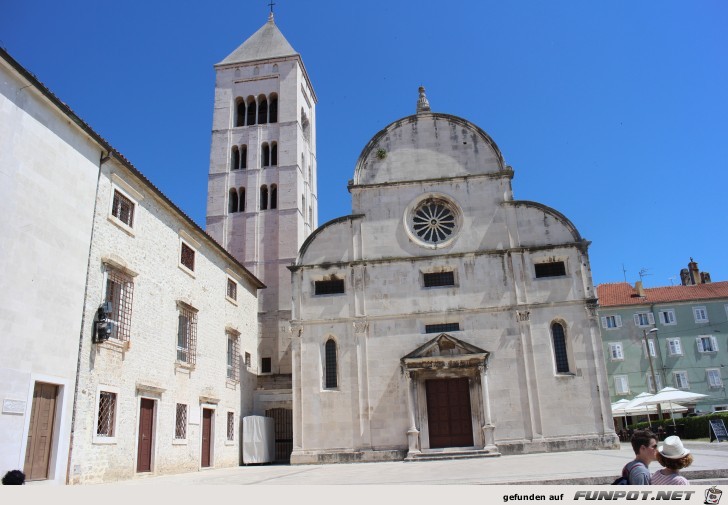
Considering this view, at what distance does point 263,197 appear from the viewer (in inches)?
1421

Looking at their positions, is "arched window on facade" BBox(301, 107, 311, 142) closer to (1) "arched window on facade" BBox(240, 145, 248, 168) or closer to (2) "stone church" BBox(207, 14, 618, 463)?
(1) "arched window on facade" BBox(240, 145, 248, 168)

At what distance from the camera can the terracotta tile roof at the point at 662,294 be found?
42.0 metres

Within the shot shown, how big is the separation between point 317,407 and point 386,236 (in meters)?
7.76

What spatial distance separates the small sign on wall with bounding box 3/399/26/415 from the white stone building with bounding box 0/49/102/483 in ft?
0.07

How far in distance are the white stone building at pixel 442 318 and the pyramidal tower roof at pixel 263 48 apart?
1673cm

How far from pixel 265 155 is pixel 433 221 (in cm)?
1569

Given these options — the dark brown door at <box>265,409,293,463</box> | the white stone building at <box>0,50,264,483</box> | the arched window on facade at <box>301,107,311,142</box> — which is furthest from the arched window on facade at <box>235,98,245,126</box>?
the dark brown door at <box>265,409,293,463</box>

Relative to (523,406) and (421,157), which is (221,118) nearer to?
(421,157)

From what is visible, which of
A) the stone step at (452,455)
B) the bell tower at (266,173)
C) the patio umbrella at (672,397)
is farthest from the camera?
the bell tower at (266,173)

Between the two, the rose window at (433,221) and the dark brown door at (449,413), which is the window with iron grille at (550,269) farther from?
the dark brown door at (449,413)

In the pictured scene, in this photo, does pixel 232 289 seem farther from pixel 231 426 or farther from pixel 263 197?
pixel 263 197

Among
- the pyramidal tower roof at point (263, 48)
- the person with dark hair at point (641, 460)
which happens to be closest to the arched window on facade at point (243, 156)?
the pyramidal tower roof at point (263, 48)

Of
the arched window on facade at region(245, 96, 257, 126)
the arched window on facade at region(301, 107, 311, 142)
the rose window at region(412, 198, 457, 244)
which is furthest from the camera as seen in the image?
the arched window on facade at region(301, 107, 311, 142)

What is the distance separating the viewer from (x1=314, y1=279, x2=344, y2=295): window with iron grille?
2519 cm
